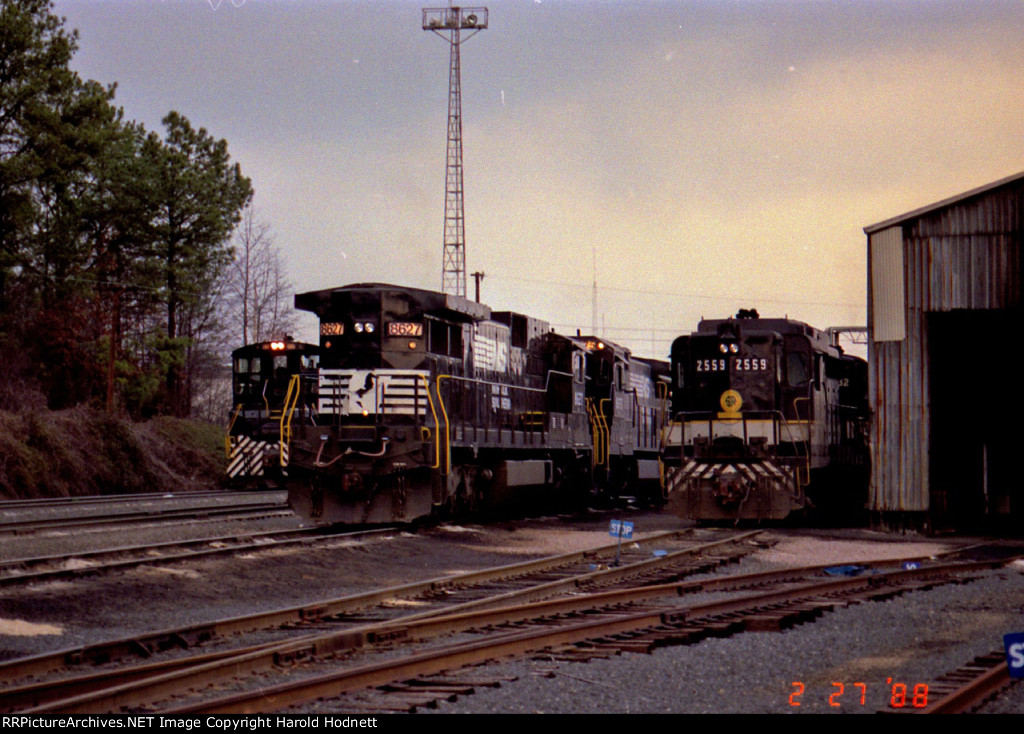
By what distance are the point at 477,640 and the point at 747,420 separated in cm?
1167

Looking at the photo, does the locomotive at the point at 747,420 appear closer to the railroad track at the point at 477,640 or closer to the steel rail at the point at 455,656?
the railroad track at the point at 477,640

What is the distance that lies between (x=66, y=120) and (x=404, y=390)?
23.5m

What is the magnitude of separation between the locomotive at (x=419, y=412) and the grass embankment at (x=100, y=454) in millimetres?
12408

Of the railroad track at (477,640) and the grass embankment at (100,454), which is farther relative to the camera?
the grass embankment at (100,454)

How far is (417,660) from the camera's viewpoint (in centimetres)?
703

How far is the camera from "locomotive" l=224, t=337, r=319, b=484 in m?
24.5

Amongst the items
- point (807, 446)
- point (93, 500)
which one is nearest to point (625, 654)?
point (807, 446)

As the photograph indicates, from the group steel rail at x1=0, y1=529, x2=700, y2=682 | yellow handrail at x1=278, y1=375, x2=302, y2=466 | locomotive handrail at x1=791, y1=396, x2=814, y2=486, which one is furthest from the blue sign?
locomotive handrail at x1=791, y1=396, x2=814, y2=486

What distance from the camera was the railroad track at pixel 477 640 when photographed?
6.24 metres

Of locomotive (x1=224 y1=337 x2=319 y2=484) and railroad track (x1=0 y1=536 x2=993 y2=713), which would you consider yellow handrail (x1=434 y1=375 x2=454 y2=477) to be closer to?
railroad track (x1=0 y1=536 x2=993 y2=713)

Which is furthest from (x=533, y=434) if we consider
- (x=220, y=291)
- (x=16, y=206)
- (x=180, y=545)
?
(x=220, y=291)

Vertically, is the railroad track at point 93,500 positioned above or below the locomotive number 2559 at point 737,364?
below

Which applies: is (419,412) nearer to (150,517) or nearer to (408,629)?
(150,517)

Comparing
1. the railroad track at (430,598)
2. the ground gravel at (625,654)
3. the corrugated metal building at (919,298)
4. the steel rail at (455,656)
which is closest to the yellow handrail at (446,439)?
the ground gravel at (625,654)
